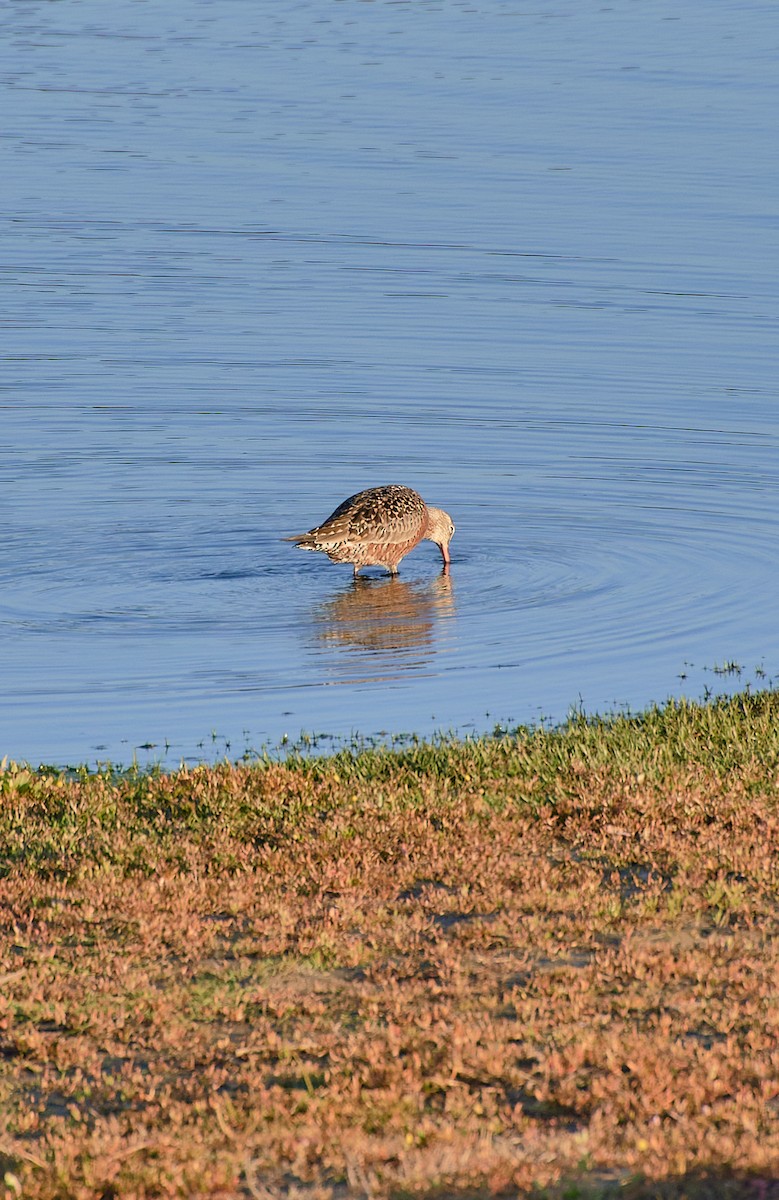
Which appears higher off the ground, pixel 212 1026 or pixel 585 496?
pixel 585 496

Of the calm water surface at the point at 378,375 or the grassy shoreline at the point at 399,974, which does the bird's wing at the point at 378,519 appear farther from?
the grassy shoreline at the point at 399,974

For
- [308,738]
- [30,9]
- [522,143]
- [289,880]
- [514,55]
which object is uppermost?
[30,9]

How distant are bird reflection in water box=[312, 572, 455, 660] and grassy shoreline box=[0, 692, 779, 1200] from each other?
354 centimetres

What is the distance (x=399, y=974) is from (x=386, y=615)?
7756 millimetres

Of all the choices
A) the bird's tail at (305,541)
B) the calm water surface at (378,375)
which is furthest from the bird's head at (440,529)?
the bird's tail at (305,541)

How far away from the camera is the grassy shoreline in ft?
20.0

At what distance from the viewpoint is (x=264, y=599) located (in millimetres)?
15148

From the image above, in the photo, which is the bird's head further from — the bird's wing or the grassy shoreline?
the grassy shoreline

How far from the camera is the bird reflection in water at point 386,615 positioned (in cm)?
1417

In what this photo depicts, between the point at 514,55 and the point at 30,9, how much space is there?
43.7 feet

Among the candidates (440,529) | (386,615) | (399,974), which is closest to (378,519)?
(440,529)

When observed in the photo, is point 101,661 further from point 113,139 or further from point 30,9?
point 30,9

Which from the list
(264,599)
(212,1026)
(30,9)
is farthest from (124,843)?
(30,9)

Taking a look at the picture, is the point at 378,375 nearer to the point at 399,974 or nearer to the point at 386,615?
the point at 386,615
